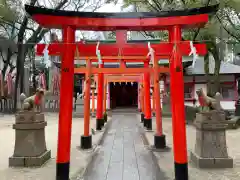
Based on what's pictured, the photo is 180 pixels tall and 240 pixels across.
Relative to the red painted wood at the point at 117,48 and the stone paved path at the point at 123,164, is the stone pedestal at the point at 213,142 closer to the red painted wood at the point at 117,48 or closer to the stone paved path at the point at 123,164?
the stone paved path at the point at 123,164

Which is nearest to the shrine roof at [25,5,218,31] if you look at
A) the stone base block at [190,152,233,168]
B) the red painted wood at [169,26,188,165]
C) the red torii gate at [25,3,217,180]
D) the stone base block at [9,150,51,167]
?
the red torii gate at [25,3,217,180]

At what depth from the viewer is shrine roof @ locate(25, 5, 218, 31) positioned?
18.4 ft

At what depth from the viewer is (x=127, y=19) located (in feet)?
18.5

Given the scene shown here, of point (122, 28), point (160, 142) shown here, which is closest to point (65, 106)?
point (122, 28)

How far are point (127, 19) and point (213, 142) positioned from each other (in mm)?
3741

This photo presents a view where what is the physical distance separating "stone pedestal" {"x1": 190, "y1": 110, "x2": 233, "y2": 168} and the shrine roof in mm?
2506

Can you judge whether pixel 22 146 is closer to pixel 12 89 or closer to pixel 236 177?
pixel 236 177

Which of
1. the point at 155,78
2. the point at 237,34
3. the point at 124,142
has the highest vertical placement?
the point at 237,34

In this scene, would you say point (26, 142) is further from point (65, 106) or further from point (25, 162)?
point (65, 106)

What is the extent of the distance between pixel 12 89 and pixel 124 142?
19117mm

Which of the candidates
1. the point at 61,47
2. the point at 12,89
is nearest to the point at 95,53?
the point at 61,47

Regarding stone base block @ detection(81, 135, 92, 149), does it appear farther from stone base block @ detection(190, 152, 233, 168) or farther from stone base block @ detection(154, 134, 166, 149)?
stone base block @ detection(190, 152, 233, 168)

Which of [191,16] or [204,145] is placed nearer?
[191,16]

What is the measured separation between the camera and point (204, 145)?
7141 millimetres
